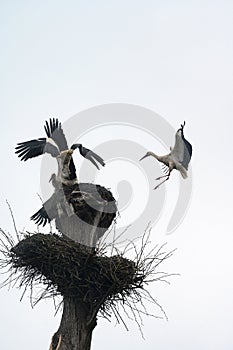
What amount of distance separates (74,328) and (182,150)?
2.34 meters

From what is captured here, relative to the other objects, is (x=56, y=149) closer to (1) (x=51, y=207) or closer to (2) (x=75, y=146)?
(2) (x=75, y=146)

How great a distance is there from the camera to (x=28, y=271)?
22.6 feet

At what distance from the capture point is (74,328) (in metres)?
6.69

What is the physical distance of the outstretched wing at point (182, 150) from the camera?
715 cm

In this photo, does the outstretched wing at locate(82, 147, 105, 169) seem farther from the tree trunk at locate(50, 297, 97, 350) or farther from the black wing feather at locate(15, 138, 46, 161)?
the tree trunk at locate(50, 297, 97, 350)

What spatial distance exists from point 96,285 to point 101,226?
0.89 metres

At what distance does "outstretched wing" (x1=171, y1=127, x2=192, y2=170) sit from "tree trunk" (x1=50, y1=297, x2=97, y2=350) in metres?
2.00

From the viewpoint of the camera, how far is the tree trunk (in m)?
6.59

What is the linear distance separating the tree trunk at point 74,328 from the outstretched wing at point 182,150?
2004 mm

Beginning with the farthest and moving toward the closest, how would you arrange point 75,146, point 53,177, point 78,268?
point 75,146
point 53,177
point 78,268

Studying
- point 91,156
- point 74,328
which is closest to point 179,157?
point 91,156

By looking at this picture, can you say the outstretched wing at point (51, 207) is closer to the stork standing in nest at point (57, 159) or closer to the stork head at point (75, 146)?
the stork standing in nest at point (57, 159)

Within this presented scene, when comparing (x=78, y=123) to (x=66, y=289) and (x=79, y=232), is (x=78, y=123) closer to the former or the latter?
(x=79, y=232)

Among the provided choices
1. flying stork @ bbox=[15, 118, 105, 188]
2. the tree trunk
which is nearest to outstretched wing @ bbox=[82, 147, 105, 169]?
flying stork @ bbox=[15, 118, 105, 188]
